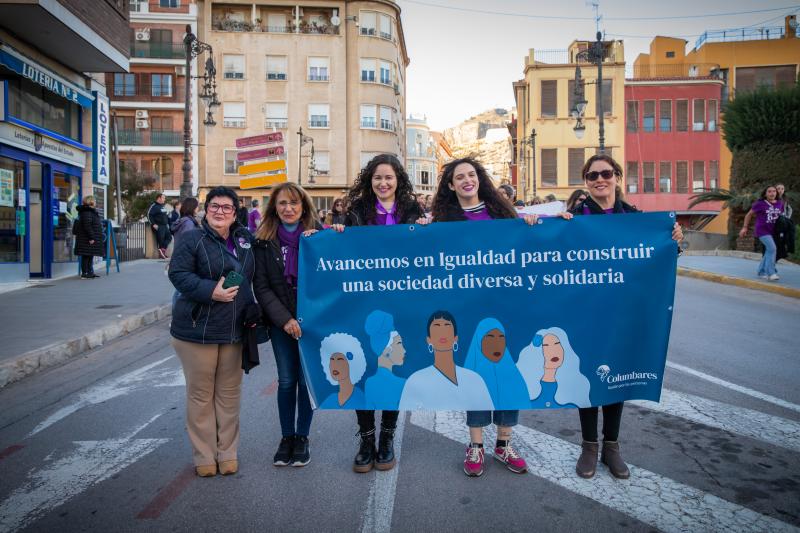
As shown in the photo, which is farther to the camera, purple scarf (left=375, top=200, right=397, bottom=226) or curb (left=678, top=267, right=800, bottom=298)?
curb (left=678, top=267, right=800, bottom=298)

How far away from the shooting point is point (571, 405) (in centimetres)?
388

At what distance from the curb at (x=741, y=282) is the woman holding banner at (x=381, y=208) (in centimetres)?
1058

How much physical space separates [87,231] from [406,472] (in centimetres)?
1438

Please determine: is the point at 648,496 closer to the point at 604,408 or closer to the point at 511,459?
the point at 604,408

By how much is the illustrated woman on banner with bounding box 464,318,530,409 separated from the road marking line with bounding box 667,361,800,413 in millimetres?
2759

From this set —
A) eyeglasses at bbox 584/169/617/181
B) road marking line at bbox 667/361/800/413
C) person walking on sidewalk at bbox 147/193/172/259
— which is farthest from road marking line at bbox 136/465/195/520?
person walking on sidewalk at bbox 147/193/172/259

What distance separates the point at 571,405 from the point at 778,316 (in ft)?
25.7

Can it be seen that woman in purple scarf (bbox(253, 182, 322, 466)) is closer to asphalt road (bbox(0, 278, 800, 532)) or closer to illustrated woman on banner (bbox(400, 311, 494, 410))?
asphalt road (bbox(0, 278, 800, 532))

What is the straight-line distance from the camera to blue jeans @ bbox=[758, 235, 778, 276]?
12742mm

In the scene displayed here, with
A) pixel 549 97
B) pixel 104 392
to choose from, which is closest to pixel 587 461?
pixel 104 392

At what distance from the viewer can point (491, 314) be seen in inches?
156

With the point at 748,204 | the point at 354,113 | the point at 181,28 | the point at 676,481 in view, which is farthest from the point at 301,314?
the point at 181,28

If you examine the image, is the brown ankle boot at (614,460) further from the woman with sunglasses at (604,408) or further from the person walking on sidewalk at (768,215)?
the person walking on sidewalk at (768,215)

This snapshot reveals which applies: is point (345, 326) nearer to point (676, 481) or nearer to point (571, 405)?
point (571, 405)
